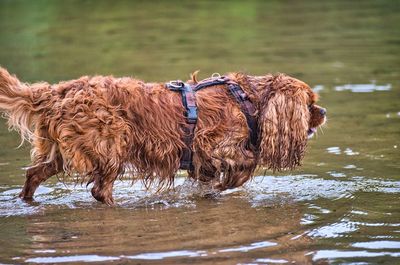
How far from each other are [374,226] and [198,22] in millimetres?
14654

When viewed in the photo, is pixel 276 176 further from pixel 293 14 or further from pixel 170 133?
pixel 293 14

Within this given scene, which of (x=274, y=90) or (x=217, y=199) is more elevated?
(x=274, y=90)

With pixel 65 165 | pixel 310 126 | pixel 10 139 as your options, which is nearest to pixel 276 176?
pixel 310 126

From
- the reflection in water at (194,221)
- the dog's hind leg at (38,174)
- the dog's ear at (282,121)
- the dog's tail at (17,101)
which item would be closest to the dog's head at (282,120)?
the dog's ear at (282,121)

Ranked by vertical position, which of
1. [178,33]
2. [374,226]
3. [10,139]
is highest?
[178,33]

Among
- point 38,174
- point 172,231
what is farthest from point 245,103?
point 38,174

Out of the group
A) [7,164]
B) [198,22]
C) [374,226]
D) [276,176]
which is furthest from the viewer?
[198,22]

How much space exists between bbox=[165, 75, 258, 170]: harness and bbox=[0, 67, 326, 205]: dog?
0.04 m

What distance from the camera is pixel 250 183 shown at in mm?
9328

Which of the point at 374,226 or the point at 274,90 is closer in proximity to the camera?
the point at 374,226

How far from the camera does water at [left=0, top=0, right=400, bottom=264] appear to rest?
283 inches

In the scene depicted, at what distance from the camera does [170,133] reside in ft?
26.7

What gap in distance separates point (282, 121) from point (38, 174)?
7.61 feet

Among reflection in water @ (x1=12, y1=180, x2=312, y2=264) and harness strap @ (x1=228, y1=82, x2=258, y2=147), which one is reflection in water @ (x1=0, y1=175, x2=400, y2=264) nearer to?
reflection in water @ (x1=12, y1=180, x2=312, y2=264)
